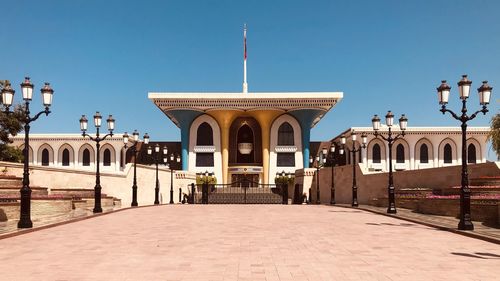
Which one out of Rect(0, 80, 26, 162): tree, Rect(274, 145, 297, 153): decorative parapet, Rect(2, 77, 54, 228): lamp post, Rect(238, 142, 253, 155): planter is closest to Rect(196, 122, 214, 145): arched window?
Rect(238, 142, 253, 155): planter

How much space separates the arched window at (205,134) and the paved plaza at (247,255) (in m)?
50.1

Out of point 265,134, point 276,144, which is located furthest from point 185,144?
point 276,144

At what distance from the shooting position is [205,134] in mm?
64062

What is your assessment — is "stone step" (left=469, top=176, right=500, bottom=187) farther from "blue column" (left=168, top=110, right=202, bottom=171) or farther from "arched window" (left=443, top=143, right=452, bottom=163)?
"arched window" (left=443, top=143, right=452, bottom=163)

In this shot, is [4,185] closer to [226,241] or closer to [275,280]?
[226,241]

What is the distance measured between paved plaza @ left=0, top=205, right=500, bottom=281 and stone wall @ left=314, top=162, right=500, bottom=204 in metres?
9.80

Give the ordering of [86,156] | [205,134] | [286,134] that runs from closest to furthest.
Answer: [205,134] < [286,134] < [86,156]

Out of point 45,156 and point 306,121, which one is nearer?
point 306,121

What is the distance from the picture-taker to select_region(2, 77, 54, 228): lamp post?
1438 cm

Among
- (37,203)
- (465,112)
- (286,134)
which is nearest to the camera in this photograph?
(465,112)

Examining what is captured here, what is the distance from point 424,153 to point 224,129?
2684cm

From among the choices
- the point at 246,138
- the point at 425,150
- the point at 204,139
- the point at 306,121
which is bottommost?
the point at 425,150

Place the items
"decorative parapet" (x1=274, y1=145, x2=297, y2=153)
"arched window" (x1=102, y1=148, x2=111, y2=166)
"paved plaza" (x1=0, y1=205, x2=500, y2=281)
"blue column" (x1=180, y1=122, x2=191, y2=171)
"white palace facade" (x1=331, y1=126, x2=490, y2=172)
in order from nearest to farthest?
"paved plaza" (x1=0, y1=205, x2=500, y2=281)
"blue column" (x1=180, y1=122, x2=191, y2=171)
"decorative parapet" (x1=274, y1=145, x2=297, y2=153)
"white palace facade" (x1=331, y1=126, x2=490, y2=172)
"arched window" (x1=102, y1=148, x2=111, y2=166)

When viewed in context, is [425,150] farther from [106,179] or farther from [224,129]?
[106,179]
